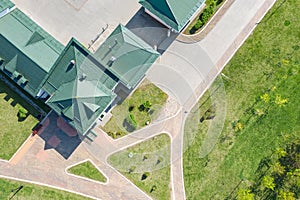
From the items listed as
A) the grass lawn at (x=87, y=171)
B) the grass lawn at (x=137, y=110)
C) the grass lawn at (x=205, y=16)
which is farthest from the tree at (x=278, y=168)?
the grass lawn at (x=87, y=171)

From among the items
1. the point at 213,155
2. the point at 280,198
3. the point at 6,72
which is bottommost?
the point at 280,198

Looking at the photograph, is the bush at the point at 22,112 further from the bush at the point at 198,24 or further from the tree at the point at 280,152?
the tree at the point at 280,152

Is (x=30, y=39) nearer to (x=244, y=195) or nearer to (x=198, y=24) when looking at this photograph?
(x=198, y=24)

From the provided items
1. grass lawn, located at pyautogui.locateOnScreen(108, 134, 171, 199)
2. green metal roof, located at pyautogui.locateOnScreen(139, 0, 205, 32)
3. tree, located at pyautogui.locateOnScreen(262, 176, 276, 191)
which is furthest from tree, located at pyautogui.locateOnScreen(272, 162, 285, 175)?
green metal roof, located at pyautogui.locateOnScreen(139, 0, 205, 32)

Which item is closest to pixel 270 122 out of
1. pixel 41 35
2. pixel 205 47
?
pixel 205 47

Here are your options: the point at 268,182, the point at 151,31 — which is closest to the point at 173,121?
the point at 151,31

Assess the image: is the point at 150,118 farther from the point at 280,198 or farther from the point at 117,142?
the point at 280,198
